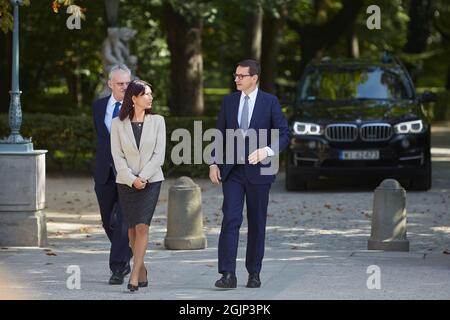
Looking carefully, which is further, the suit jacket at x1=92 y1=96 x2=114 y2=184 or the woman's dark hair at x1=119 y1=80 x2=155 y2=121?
the suit jacket at x1=92 y1=96 x2=114 y2=184

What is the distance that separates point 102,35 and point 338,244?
19.5m

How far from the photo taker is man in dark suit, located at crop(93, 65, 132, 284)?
10680 mm

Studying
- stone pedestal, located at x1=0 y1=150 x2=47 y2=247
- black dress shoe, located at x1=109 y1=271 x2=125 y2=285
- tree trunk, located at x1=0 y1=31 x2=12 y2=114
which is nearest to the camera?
black dress shoe, located at x1=109 y1=271 x2=125 y2=285

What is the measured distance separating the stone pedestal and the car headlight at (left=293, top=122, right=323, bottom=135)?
245 inches

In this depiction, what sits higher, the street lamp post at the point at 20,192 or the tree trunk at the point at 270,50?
the tree trunk at the point at 270,50

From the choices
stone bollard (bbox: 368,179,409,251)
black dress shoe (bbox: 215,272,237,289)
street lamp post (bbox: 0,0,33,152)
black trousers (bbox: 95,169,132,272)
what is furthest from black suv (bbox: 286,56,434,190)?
black dress shoe (bbox: 215,272,237,289)

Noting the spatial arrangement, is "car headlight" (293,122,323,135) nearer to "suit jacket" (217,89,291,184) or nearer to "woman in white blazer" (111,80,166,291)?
"suit jacket" (217,89,291,184)

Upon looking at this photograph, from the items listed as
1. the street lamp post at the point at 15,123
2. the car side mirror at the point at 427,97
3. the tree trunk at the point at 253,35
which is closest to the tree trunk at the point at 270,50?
the tree trunk at the point at 253,35

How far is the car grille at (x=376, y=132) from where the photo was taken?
18.4 m

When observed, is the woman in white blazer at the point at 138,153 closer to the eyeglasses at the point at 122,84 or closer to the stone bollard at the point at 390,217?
the eyeglasses at the point at 122,84

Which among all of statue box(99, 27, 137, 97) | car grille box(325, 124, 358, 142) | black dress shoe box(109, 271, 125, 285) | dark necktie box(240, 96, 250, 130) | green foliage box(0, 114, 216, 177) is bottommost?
black dress shoe box(109, 271, 125, 285)

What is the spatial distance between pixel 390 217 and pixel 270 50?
2012 cm

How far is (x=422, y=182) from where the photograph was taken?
19.0 m

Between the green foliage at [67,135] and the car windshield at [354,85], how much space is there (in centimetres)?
304
